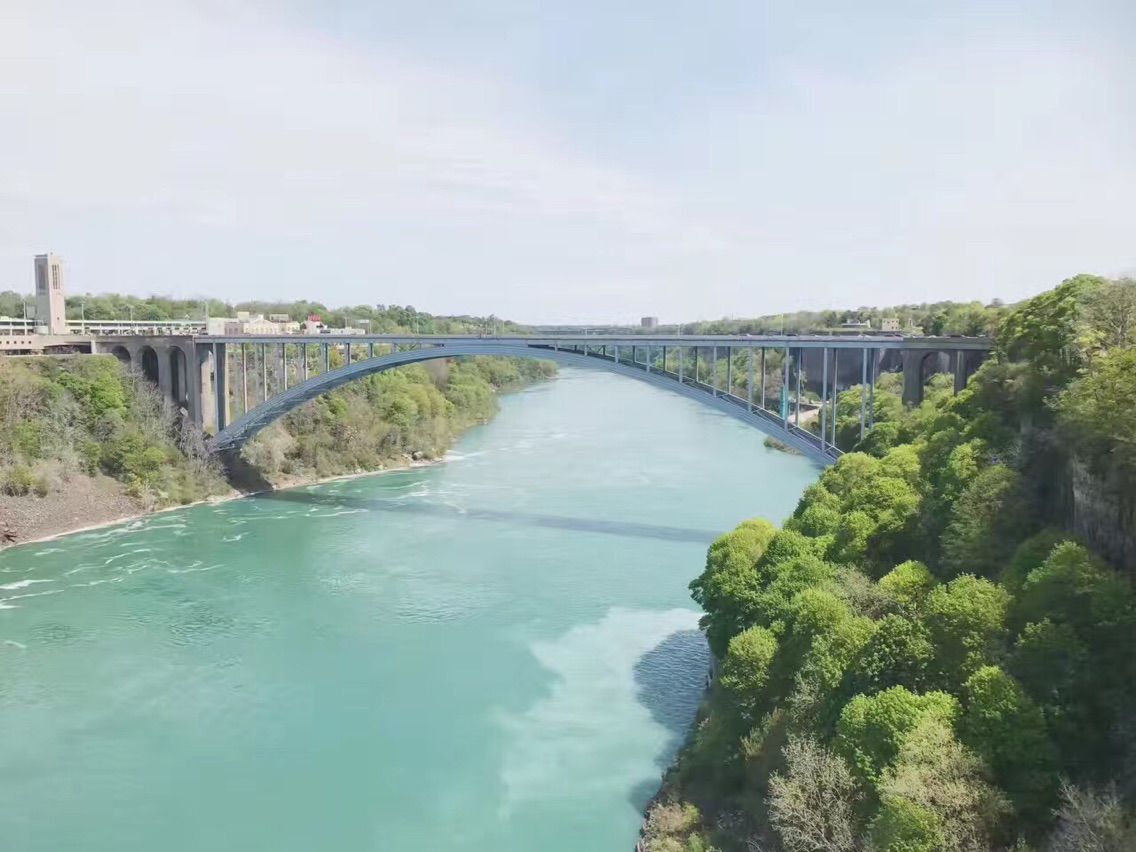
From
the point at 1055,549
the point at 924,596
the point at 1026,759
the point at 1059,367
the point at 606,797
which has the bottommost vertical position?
the point at 606,797

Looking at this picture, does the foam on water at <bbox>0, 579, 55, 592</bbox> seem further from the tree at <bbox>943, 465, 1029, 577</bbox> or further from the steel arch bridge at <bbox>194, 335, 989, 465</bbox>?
the tree at <bbox>943, 465, 1029, 577</bbox>

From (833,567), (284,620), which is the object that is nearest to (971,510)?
(833,567)

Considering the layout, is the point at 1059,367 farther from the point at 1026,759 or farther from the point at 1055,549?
the point at 1026,759

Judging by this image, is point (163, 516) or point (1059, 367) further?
point (163, 516)

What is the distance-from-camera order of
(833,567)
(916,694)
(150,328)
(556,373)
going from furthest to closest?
(556,373) → (150,328) → (833,567) → (916,694)

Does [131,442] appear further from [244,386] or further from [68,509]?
[244,386]

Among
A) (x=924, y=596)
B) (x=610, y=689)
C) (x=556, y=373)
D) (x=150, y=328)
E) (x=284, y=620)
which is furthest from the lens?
(x=556, y=373)
